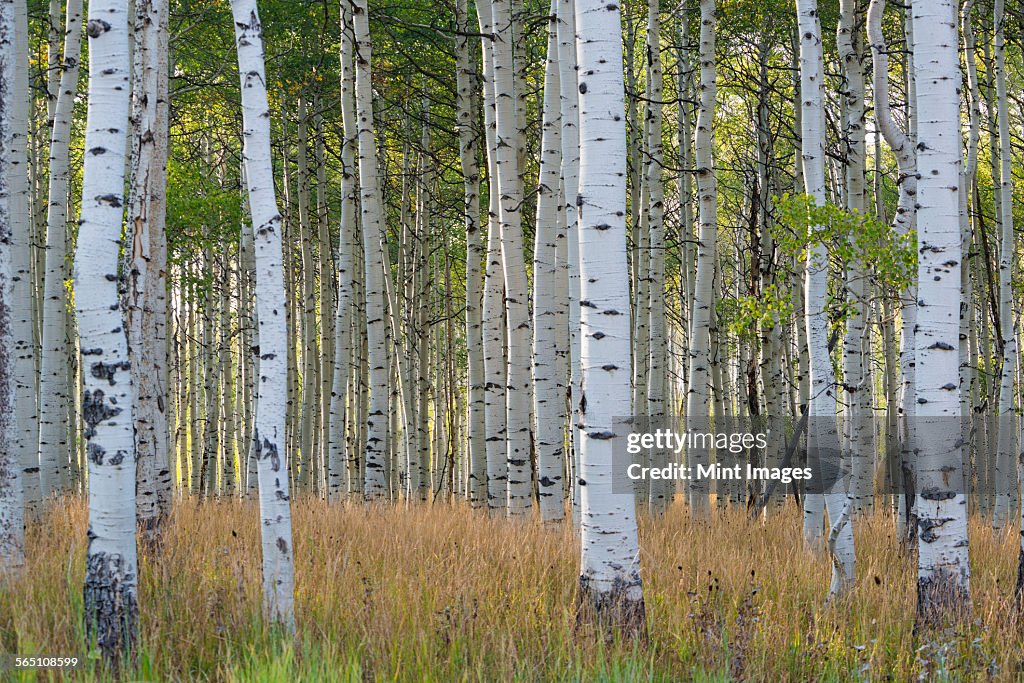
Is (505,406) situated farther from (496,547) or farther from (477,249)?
(496,547)

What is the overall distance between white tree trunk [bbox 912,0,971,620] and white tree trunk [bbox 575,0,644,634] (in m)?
1.74

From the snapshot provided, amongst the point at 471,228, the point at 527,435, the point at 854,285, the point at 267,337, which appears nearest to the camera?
the point at 267,337

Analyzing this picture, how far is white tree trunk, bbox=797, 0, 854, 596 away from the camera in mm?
6332

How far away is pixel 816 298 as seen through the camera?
6465mm

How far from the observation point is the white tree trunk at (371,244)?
8742 millimetres

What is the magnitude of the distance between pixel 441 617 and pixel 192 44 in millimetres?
10236

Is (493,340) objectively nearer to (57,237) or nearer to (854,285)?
(854,285)

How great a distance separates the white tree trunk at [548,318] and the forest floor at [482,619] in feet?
3.41

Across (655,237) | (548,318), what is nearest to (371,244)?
(548,318)

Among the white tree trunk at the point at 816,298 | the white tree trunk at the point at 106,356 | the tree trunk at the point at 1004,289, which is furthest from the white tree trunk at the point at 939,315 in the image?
the tree trunk at the point at 1004,289

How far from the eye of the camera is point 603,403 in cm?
462

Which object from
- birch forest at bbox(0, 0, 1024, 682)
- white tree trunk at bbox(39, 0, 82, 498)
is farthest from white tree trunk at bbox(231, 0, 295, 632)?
white tree trunk at bbox(39, 0, 82, 498)

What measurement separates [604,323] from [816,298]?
258 cm

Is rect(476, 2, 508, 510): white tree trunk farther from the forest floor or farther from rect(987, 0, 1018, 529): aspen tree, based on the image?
rect(987, 0, 1018, 529): aspen tree
